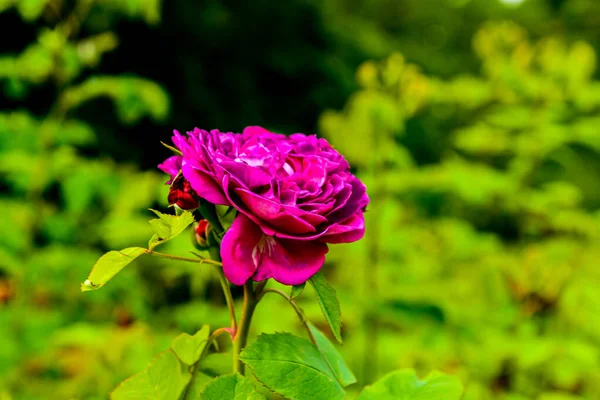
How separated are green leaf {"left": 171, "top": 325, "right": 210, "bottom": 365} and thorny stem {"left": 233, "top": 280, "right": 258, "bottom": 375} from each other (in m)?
0.02

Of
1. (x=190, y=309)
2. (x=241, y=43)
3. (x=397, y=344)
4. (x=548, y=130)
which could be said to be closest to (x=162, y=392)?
(x=190, y=309)

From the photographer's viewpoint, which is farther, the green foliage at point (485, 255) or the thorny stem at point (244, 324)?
the green foliage at point (485, 255)

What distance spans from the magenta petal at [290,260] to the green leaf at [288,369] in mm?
52

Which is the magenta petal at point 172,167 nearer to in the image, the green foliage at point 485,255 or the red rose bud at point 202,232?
the red rose bud at point 202,232

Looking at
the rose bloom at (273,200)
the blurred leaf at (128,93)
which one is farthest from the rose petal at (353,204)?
the blurred leaf at (128,93)

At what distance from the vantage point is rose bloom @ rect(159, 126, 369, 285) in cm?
35

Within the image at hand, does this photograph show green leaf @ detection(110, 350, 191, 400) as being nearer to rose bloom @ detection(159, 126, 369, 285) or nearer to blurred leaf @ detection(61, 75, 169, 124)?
rose bloom @ detection(159, 126, 369, 285)

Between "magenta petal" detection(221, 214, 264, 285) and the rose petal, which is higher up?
the rose petal

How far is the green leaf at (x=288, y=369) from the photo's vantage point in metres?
0.36

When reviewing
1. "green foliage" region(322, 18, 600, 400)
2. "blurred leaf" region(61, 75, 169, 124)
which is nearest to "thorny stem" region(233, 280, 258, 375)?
"green foliage" region(322, 18, 600, 400)

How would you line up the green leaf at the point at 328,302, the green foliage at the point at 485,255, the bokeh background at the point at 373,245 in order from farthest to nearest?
the green foliage at the point at 485,255 < the bokeh background at the point at 373,245 < the green leaf at the point at 328,302

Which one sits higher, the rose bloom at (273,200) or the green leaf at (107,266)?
the rose bloom at (273,200)

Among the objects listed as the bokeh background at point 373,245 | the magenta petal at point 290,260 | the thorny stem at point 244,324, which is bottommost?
the bokeh background at point 373,245

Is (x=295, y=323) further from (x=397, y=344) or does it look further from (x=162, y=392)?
(x=162, y=392)
